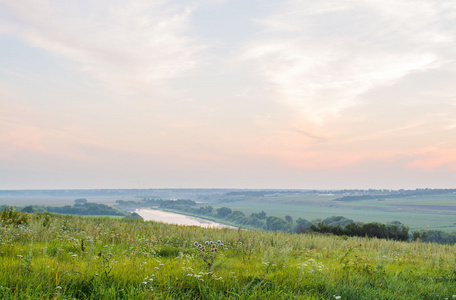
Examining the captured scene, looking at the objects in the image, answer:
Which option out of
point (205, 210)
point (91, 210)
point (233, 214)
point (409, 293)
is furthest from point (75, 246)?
point (205, 210)

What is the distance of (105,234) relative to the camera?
10.8 meters

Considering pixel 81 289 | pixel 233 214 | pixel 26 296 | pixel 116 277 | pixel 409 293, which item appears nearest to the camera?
pixel 26 296

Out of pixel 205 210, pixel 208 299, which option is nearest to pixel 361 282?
pixel 208 299

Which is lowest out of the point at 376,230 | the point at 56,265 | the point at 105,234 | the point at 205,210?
the point at 205,210

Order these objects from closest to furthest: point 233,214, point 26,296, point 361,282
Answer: point 26,296 → point 361,282 → point 233,214

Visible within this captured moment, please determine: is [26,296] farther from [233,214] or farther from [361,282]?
[233,214]

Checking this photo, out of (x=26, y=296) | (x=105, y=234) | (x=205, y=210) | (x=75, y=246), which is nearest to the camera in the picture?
(x=26, y=296)

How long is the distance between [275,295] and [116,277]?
252 cm

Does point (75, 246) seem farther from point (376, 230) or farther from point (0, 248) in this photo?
point (376, 230)

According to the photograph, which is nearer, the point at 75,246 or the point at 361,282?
the point at 361,282

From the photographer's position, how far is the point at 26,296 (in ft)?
11.9

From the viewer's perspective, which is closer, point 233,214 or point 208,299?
point 208,299

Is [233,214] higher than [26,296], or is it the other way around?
[26,296]

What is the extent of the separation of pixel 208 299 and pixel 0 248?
5.37 meters
